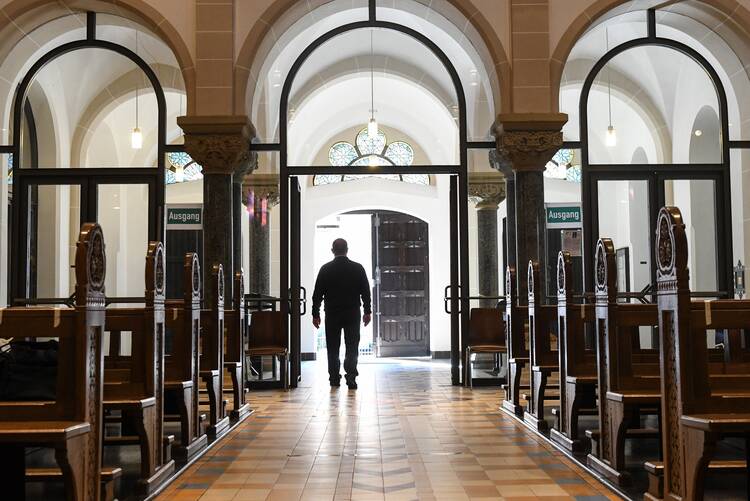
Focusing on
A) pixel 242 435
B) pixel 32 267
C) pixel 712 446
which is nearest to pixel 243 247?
pixel 32 267

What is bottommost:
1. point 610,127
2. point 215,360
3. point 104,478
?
point 104,478

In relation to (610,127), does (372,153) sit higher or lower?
higher

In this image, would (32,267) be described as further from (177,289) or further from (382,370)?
(382,370)

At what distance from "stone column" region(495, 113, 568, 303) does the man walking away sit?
1.57m

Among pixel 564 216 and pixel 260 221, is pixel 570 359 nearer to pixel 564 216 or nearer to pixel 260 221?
pixel 564 216

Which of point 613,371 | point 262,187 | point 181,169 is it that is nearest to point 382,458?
point 613,371

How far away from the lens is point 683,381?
10.0ft

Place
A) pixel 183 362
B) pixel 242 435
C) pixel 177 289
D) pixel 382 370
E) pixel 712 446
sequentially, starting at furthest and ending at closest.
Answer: pixel 382 370 → pixel 177 289 → pixel 242 435 → pixel 183 362 → pixel 712 446

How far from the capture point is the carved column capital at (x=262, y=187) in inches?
347

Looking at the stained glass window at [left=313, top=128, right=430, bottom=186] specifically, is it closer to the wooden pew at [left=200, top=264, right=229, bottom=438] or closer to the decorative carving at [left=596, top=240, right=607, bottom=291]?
the wooden pew at [left=200, top=264, right=229, bottom=438]

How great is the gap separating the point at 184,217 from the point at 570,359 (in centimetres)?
488

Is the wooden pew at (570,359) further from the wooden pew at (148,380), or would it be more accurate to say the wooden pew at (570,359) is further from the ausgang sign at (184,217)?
the ausgang sign at (184,217)

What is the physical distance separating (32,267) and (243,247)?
214cm

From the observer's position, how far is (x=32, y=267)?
883cm
